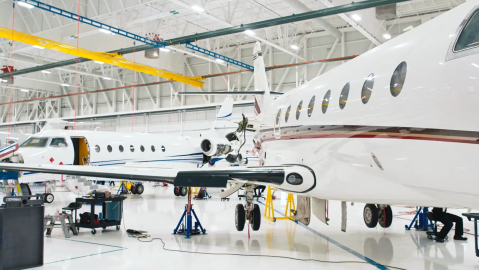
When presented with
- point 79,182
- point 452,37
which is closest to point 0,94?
point 79,182

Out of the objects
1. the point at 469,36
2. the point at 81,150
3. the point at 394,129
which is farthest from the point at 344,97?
the point at 81,150

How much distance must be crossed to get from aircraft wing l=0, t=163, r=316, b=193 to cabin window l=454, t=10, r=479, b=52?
304 centimetres

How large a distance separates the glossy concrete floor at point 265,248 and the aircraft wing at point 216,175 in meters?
1.28

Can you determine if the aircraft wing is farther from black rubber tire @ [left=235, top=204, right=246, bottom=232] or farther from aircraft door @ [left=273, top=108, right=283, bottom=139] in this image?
black rubber tire @ [left=235, top=204, right=246, bottom=232]

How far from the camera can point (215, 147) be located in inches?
747

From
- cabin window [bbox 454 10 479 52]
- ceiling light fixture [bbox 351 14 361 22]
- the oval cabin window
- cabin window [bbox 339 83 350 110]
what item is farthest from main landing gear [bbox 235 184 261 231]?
ceiling light fixture [bbox 351 14 361 22]

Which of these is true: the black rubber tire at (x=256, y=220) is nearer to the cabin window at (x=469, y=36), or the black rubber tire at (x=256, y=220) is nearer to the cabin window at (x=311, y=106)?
the cabin window at (x=311, y=106)

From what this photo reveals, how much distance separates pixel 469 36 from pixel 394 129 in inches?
43.8

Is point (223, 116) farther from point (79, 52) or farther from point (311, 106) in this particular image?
point (311, 106)

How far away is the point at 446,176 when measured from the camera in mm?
3537

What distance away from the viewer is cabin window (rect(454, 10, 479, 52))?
333cm

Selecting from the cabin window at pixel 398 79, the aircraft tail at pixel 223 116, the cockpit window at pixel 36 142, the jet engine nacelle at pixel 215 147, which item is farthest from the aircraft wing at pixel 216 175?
the aircraft tail at pixel 223 116

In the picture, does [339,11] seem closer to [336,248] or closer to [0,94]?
[336,248]

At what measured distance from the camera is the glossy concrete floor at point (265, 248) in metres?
6.42
